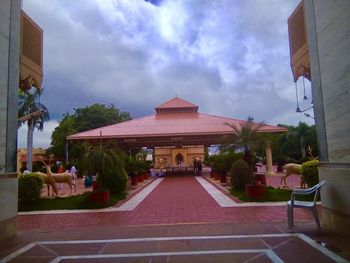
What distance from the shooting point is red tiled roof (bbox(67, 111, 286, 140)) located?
26.8 m

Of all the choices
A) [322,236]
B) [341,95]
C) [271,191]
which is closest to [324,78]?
[341,95]

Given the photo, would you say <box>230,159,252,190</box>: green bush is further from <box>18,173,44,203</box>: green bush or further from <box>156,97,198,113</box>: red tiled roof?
<box>156,97,198,113</box>: red tiled roof

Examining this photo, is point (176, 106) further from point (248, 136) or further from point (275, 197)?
point (275, 197)

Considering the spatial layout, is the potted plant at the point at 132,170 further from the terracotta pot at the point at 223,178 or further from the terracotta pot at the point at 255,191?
the terracotta pot at the point at 255,191

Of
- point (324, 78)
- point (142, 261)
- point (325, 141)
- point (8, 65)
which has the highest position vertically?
point (8, 65)

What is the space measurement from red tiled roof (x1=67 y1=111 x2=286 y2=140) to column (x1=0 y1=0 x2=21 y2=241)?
19351 millimetres

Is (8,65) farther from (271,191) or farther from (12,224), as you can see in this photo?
(271,191)

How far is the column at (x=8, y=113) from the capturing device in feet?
22.0

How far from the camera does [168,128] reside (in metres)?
28.5

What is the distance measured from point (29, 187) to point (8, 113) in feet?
19.6

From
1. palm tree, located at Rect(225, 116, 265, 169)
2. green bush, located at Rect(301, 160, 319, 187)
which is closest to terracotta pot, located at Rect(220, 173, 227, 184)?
palm tree, located at Rect(225, 116, 265, 169)

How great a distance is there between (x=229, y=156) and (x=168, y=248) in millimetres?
14035

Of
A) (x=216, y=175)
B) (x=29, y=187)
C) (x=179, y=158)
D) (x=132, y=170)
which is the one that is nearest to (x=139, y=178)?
(x=132, y=170)

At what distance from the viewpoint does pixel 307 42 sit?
7539 millimetres
